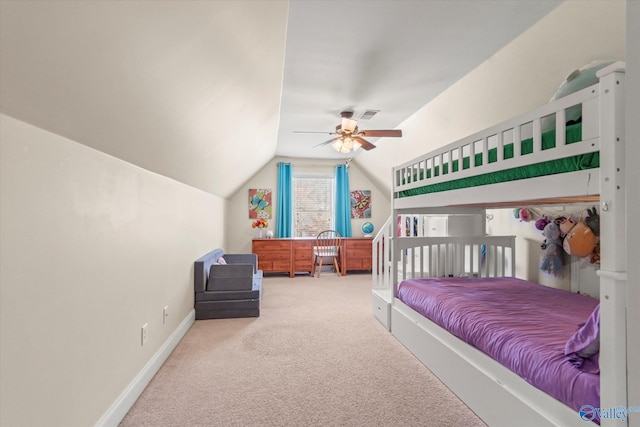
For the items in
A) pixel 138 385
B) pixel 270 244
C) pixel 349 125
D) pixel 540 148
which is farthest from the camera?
pixel 270 244

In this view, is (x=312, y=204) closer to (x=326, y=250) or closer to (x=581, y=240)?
(x=326, y=250)

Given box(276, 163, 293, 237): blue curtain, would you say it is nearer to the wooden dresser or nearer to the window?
the window

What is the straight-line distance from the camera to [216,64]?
1735 millimetres

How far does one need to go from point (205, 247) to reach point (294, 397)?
254cm

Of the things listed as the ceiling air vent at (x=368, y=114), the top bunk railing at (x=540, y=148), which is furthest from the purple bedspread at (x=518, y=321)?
the ceiling air vent at (x=368, y=114)

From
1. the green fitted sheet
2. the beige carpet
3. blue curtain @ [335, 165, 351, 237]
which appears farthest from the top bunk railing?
blue curtain @ [335, 165, 351, 237]

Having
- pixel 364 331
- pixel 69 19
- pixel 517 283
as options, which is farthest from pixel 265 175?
pixel 69 19

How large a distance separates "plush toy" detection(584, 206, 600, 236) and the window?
Answer: 15.0ft

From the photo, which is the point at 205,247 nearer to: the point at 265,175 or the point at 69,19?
the point at 265,175

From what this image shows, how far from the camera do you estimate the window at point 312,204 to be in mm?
6520

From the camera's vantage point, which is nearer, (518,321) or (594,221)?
(518,321)

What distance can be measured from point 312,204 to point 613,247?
5.70 metres

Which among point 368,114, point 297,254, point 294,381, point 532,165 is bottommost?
point 294,381

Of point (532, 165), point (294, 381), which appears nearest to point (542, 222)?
point (532, 165)
